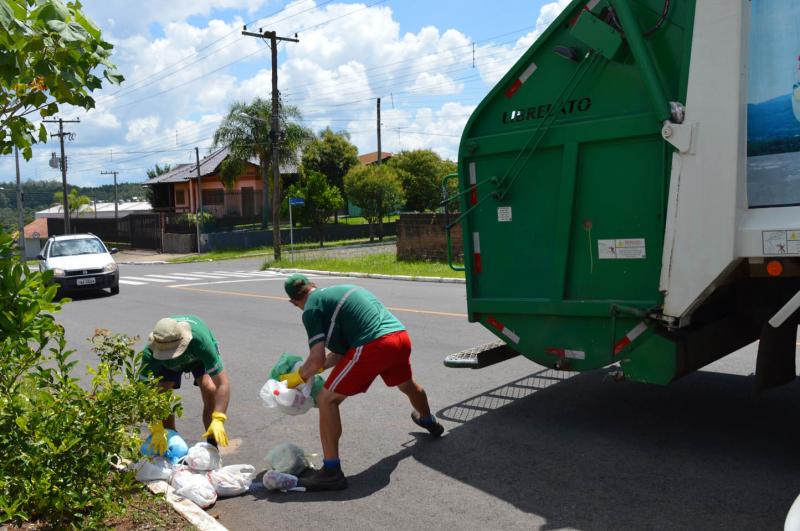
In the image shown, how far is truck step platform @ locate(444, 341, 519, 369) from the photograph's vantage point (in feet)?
20.7

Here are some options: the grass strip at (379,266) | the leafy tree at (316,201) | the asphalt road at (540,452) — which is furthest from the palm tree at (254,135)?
the asphalt road at (540,452)

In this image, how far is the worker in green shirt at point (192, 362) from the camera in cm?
529

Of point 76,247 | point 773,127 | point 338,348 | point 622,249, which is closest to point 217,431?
point 338,348

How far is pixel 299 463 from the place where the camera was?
17.3 feet

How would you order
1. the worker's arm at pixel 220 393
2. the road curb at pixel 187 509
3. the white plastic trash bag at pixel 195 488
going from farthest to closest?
the worker's arm at pixel 220 393, the white plastic trash bag at pixel 195 488, the road curb at pixel 187 509

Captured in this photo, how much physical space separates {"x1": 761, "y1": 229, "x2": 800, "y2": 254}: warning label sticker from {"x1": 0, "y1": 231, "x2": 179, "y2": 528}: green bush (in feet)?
11.2

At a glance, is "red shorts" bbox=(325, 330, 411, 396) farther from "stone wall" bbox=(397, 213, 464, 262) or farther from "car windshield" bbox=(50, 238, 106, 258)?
"stone wall" bbox=(397, 213, 464, 262)

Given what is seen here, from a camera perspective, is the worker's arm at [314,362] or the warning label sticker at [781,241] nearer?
the warning label sticker at [781,241]

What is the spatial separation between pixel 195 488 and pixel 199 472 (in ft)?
0.78

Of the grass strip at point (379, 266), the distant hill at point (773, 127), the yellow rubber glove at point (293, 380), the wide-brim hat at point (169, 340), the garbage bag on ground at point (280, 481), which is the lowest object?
the garbage bag on ground at point (280, 481)

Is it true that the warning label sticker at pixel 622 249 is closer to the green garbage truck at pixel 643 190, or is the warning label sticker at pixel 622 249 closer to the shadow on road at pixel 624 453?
the green garbage truck at pixel 643 190

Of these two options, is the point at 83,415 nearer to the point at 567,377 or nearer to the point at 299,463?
the point at 299,463

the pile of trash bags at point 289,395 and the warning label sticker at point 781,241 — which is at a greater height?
the warning label sticker at point 781,241

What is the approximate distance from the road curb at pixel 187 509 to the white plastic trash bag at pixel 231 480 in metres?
0.28
